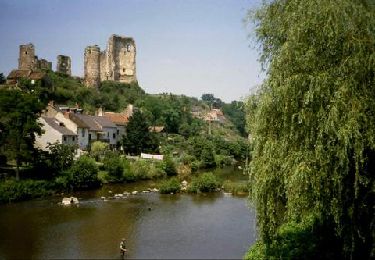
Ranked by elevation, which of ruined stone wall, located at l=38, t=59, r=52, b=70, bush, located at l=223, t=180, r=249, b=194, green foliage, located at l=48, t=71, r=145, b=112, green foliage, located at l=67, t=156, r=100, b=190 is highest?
ruined stone wall, located at l=38, t=59, r=52, b=70

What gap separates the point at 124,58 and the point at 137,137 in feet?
166

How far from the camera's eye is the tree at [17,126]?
4434cm

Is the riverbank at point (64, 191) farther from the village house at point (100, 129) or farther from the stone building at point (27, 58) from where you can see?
the stone building at point (27, 58)

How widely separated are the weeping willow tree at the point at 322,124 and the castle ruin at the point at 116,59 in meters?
96.2

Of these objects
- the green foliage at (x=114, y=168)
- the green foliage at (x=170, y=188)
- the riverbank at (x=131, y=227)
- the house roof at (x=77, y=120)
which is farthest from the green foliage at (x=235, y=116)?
the riverbank at (x=131, y=227)

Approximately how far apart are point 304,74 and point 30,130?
3567cm

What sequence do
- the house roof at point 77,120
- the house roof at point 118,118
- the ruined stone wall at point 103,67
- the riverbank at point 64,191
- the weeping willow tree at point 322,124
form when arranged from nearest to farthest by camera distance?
the weeping willow tree at point 322,124
the riverbank at point 64,191
the house roof at point 77,120
the house roof at point 118,118
the ruined stone wall at point 103,67

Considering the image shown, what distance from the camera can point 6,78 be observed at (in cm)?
8781

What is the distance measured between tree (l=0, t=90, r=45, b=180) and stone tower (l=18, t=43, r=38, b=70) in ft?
169

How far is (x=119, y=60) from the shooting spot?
116 meters

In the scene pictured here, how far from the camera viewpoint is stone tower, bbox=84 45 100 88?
106875 millimetres

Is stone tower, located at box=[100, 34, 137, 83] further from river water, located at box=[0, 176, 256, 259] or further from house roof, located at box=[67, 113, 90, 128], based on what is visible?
river water, located at box=[0, 176, 256, 259]

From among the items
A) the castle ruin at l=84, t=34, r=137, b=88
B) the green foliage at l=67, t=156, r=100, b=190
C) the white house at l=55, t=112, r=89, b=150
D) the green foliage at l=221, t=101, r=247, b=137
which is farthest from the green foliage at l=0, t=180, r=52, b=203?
A: the green foliage at l=221, t=101, r=247, b=137

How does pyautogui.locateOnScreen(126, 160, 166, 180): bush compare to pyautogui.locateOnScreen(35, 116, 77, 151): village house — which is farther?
pyautogui.locateOnScreen(35, 116, 77, 151): village house
